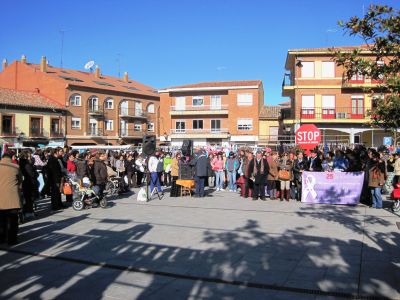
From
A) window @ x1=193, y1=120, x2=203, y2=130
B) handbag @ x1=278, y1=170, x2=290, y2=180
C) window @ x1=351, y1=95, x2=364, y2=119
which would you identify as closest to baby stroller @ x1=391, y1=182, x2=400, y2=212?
handbag @ x1=278, y1=170, x2=290, y2=180

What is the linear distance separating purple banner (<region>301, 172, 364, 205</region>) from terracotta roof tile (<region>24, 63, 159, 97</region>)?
142 feet

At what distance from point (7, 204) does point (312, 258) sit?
560 cm

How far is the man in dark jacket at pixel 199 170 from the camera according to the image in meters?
15.0

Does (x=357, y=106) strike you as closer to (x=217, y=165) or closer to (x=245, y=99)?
(x=245, y=99)

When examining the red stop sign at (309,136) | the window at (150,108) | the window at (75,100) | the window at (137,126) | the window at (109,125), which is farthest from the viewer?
the window at (150,108)

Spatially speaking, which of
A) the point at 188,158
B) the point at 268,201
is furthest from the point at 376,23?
the point at 188,158

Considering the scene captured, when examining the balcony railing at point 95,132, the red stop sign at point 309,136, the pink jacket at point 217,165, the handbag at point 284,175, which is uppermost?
the balcony railing at point 95,132

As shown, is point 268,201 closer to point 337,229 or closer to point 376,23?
point 337,229

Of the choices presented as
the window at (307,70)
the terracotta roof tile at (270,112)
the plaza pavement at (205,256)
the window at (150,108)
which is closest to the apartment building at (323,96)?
the window at (307,70)

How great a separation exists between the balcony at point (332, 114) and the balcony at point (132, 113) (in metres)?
28.4

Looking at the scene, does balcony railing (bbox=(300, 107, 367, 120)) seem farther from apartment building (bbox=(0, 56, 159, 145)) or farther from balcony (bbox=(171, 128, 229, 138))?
apartment building (bbox=(0, 56, 159, 145))

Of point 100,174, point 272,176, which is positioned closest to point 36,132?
point 100,174

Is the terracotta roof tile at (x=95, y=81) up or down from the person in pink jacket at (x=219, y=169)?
up

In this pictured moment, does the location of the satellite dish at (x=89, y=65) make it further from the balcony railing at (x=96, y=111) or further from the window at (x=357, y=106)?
the window at (x=357, y=106)
